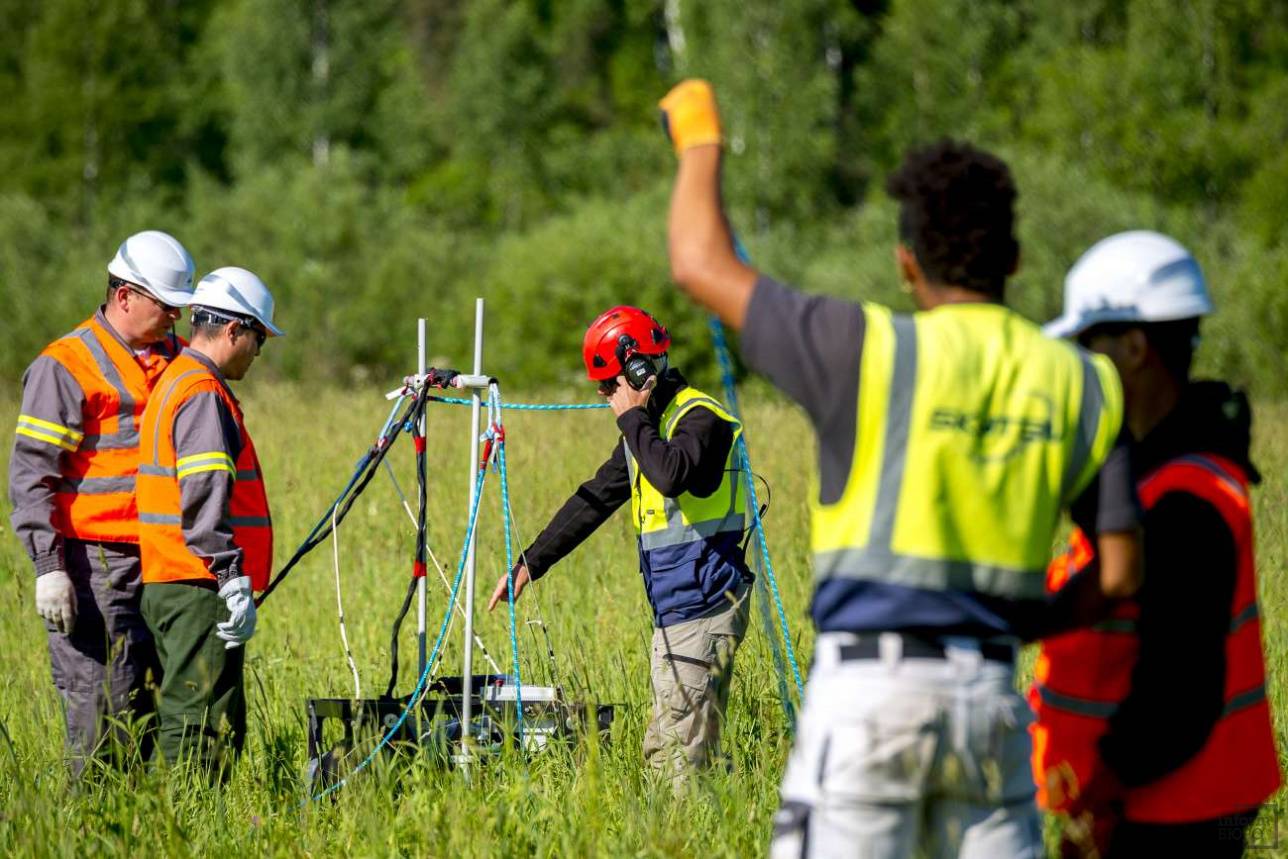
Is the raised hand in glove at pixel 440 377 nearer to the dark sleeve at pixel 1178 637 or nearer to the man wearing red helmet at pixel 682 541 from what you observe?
the man wearing red helmet at pixel 682 541

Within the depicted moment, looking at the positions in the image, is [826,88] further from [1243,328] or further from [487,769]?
[487,769]

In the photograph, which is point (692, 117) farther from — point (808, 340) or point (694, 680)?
point (694, 680)

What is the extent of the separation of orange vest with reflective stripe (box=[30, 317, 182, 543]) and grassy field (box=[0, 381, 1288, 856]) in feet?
2.06

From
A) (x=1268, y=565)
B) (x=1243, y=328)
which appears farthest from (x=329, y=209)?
(x=1268, y=565)

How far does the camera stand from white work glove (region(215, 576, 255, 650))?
450 cm

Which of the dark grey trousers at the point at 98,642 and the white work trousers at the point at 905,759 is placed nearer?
the white work trousers at the point at 905,759

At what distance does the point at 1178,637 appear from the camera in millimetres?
2613

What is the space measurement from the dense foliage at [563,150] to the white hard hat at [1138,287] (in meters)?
18.8

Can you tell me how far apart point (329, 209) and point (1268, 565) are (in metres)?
25.0

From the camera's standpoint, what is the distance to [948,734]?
8.05 ft

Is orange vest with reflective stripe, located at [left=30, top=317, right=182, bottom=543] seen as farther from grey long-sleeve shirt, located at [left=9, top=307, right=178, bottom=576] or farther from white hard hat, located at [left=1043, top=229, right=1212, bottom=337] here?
white hard hat, located at [left=1043, top=229, right=1212, bottom=337]

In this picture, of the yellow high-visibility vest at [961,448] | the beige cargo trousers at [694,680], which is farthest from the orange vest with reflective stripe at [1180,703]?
the beige cargo trousers at [694,680]

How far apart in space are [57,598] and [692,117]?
3.23 meters

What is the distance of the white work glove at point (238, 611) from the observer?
14.8 feet
